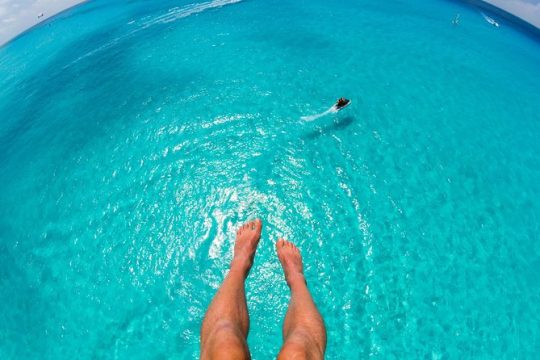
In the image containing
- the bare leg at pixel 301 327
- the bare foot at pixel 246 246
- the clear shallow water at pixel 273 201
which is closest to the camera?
the bare leg at pixel 301 327

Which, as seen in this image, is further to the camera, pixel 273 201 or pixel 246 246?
pixel 273 201

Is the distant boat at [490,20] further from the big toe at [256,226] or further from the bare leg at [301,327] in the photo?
the bare leg at [301,327]

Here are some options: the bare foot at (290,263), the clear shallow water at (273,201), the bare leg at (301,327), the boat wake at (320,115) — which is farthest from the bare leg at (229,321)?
the boat wake at (320,115)

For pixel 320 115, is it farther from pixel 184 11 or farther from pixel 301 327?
pixel 184 11

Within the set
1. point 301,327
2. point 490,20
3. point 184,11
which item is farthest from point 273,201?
point 490,20

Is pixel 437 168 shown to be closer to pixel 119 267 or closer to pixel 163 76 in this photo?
pixel 119 267

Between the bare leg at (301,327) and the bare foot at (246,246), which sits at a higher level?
the bare leg at (301,327)
